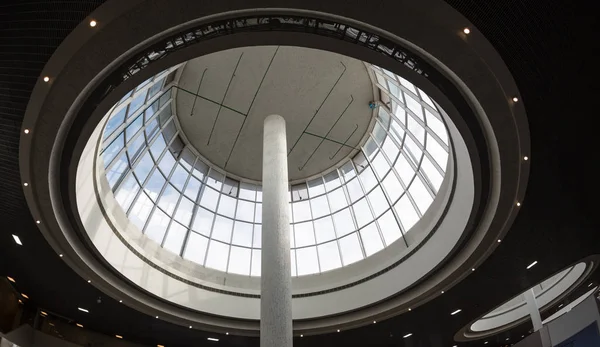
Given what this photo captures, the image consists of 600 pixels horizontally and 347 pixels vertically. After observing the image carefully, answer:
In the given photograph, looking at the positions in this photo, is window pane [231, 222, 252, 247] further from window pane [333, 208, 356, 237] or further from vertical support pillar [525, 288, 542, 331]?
vertical support pillar [525, 288, 542, 331]

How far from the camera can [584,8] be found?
6879 millimetres

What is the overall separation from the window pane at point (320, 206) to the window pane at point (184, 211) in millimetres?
6967

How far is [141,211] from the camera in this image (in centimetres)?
1923

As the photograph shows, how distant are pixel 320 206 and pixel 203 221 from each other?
6.73 m

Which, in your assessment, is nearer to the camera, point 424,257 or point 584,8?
point 584,8

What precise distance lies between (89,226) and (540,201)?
42.4 ft

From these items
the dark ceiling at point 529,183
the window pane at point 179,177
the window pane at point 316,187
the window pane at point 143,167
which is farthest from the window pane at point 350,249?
the window pane at point 143,167

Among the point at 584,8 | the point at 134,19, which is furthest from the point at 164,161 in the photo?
the point at 584,8

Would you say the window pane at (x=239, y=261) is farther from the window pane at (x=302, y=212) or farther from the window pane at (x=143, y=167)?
the window pane at (x=143, y=167)

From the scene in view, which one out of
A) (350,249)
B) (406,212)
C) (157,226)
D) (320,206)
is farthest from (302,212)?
(157,226)

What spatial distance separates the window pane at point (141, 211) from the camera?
1858 cm

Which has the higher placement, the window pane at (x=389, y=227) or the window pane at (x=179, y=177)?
the window pane at (x=179, y=177)

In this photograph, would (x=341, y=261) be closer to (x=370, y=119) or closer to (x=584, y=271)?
(x=370, y=119)

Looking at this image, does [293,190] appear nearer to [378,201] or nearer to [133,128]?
[378,201]
